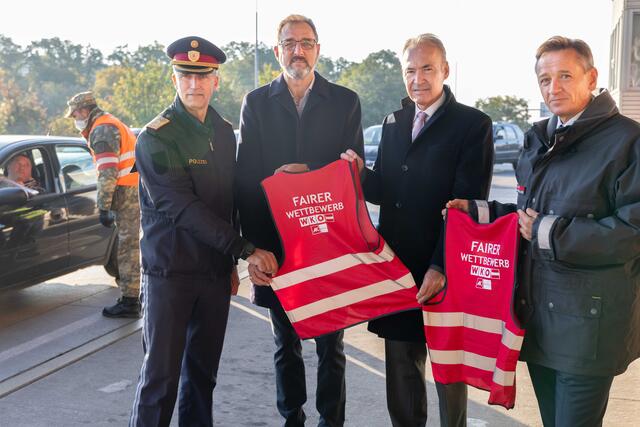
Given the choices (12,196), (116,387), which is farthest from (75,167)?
(116,387)

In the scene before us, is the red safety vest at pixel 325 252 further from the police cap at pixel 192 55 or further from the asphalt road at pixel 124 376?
the asphalt road at pixel 124 376

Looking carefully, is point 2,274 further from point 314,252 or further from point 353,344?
point 314,252

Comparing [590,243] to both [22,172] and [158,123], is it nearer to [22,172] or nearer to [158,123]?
[158,123]

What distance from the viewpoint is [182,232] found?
3.77m

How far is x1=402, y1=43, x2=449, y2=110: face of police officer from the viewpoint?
363 centimetres

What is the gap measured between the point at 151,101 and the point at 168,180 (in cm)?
5311

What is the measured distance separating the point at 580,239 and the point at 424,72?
1186 millimetres

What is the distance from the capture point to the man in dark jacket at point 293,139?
409 centimetres

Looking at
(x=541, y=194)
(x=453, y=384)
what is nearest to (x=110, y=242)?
(x=453, y=384)

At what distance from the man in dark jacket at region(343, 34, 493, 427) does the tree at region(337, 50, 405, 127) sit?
69058mm

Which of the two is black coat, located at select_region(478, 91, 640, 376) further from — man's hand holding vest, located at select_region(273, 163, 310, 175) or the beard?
the beard

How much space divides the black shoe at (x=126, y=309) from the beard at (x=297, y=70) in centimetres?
384

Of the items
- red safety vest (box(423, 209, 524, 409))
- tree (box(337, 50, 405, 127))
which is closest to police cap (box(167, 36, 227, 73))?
red safety vest (box(423, 209, 524, 409))

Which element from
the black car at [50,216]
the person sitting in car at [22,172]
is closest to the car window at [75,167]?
the black car at [50,216]
